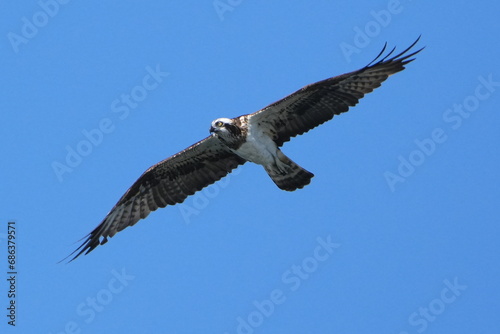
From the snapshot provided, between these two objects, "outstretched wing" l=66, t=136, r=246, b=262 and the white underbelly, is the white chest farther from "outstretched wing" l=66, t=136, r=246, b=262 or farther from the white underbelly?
"outstretched wing" l=66, t=136, r=246, b=262

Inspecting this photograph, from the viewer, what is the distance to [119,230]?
15.7 meters

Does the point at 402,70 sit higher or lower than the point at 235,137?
Answer: lower

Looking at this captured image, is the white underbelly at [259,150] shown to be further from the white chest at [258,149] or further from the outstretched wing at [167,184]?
the outstretched wing at [167,184]

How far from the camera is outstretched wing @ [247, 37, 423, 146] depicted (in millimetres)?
14367

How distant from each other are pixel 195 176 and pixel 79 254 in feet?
7.31

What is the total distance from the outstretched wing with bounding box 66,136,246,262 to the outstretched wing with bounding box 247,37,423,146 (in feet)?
3.23

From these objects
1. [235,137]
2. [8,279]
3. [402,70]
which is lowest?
[402,70]

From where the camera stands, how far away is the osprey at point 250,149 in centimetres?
1445

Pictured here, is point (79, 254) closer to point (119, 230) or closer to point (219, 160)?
point (119, 230)

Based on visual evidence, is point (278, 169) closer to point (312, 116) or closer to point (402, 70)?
point (312, 116)

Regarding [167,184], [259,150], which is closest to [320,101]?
[259,150]

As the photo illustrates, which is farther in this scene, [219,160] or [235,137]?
[219,160]

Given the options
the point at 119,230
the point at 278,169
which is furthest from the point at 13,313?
the point at 278,169

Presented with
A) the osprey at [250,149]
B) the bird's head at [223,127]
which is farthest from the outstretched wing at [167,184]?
the bird's head at [223,127]
